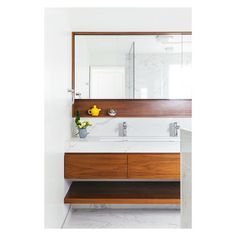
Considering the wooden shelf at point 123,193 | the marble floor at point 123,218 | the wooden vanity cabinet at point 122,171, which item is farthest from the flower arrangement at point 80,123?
the marble floor at point 123,218

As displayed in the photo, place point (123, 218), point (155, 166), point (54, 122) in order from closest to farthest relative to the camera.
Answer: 1. point (54, 122)
2. point (155, 166)
3. point (123, 218)

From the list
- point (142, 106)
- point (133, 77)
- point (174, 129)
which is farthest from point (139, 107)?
point (174, 129)

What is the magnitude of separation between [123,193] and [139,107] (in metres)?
0.94

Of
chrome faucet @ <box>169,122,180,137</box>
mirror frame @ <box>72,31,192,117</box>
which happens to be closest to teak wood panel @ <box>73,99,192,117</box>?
mirror frame @ <box>72,31,192,117</box>

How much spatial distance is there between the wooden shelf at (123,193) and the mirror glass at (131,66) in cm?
89

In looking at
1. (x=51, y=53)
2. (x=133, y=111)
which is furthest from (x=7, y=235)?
(x=133, y=111)

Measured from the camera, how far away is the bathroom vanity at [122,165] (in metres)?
2.53

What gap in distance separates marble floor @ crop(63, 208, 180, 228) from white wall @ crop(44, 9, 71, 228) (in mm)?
209

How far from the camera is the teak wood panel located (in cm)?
312

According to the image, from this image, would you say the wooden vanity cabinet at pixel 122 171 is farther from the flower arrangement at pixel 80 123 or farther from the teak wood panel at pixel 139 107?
the teak wood panel at pixel 139 107

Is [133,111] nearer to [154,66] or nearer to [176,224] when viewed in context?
[154,66]

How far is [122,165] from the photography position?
8.41ft

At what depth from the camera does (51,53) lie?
195cm

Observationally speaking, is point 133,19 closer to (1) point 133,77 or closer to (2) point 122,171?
(1) point 133,77
